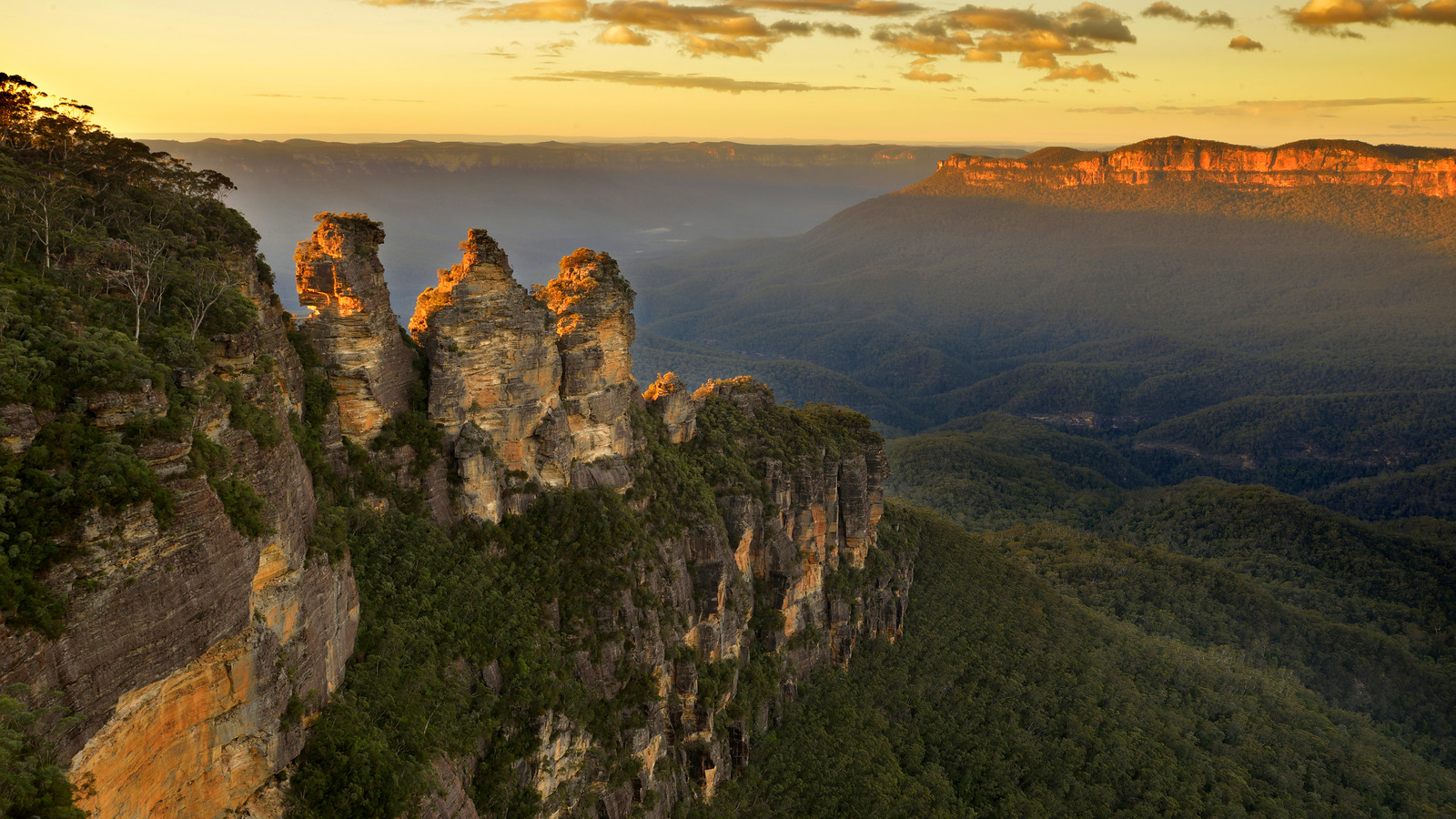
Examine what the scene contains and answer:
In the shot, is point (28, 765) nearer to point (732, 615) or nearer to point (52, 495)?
point (52, 495)

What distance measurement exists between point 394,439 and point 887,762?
1330 inches

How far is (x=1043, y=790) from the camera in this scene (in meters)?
51.4

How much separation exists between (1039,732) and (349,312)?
164ft

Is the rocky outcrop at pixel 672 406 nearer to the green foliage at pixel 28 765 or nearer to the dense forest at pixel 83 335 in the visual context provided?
the dense forest at pixel 83 335

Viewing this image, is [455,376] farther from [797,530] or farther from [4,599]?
[797,530]

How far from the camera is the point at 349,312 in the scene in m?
31.4

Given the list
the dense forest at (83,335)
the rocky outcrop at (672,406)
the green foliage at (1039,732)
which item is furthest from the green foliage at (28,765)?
the rocky outcrop at (672,406)

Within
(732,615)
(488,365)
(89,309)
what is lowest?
(732,615)

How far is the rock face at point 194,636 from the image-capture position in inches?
655

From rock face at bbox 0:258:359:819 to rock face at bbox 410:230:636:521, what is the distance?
10.1 m

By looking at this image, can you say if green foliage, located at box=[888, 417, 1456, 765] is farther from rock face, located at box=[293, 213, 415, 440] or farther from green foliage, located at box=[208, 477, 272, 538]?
green foliage, located at box=[208, 477, 272, 538]

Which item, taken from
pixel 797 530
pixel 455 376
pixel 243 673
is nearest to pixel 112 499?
pixel 243 673

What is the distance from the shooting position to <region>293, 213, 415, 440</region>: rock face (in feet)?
101

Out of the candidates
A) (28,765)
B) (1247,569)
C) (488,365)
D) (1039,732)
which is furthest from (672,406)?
(1247,569)
